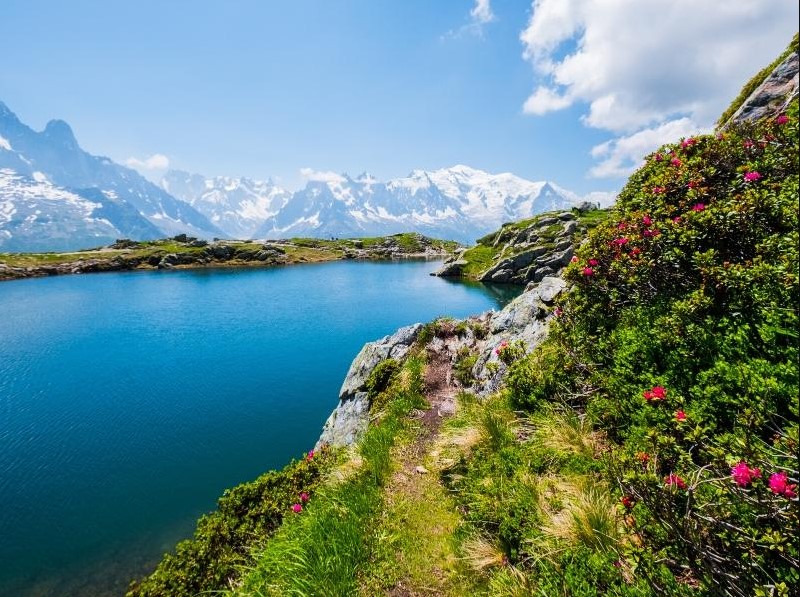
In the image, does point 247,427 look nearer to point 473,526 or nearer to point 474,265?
point 473,526

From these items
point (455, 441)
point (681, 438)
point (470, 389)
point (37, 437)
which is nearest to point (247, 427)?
point (37, 437)

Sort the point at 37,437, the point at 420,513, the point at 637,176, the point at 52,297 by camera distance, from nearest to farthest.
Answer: the point at 420,513 < the point at 637,176 < the point at 37,437 < the point at 52,297

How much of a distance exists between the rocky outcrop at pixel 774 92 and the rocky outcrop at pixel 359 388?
713 inches

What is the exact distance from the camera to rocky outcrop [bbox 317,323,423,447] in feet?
64.7

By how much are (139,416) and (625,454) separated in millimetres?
36152

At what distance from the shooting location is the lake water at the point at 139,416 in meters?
19.4

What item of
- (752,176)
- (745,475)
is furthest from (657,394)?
(752,176)

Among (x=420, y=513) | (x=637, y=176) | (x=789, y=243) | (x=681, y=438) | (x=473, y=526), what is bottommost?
(x=420, y=513)

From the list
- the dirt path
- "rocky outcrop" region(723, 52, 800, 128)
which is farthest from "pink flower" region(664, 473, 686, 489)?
"rocky outcrop" region(723, 52, 800, 128)

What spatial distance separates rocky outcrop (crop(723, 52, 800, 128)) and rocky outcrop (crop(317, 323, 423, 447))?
59.4 ft

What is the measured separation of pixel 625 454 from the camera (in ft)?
20.7

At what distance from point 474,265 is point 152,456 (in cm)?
12138

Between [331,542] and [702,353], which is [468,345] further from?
[331,542]

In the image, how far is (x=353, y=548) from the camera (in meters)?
7.90
